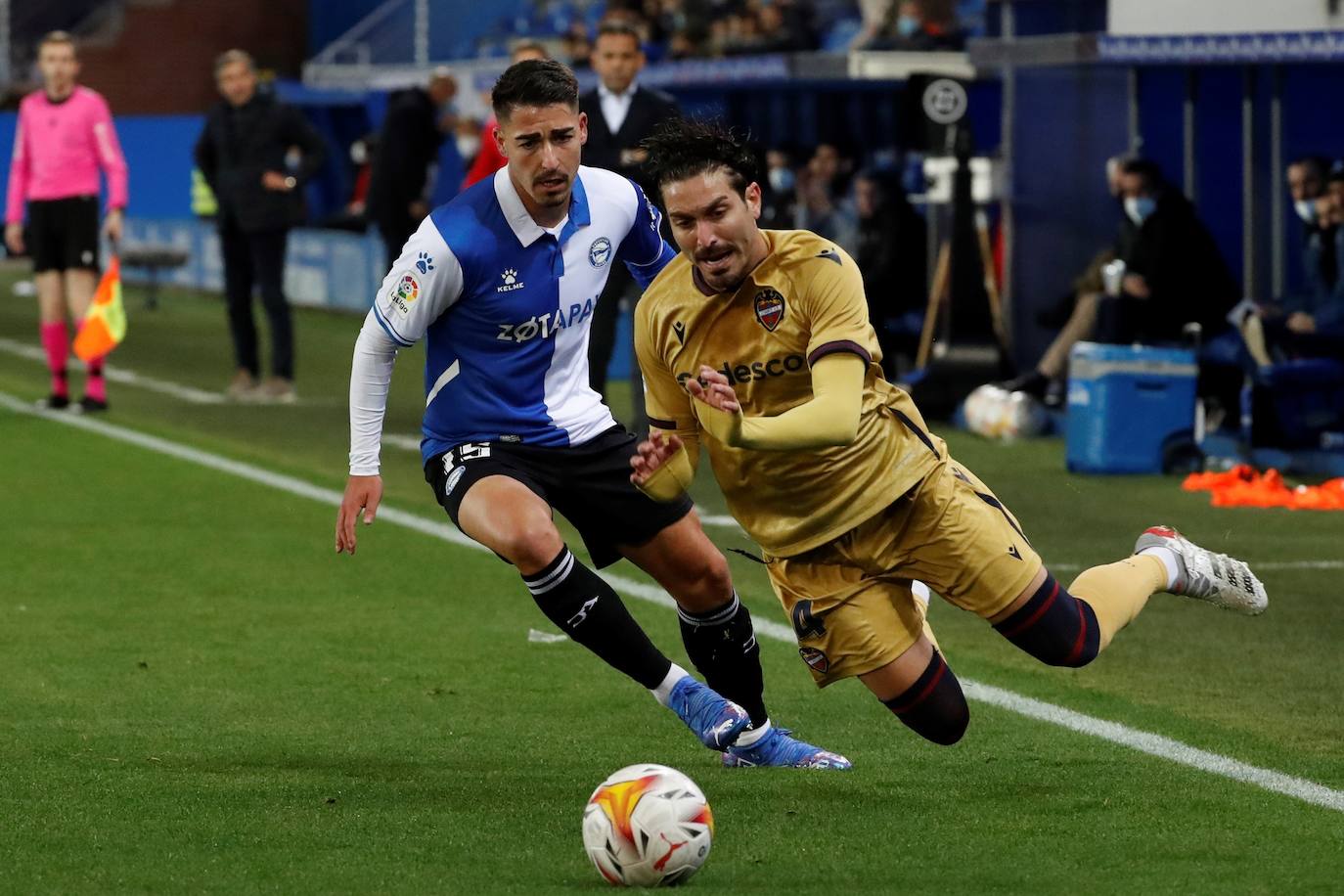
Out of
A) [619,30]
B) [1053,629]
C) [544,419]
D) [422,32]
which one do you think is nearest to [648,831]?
[1053,629]

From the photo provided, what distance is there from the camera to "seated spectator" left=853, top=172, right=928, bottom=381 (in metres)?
16.1

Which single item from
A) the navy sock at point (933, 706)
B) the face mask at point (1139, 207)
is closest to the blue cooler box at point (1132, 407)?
the face mask at point (1139, 207)

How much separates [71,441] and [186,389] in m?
3.15

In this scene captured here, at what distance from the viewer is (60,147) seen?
47.9 feet

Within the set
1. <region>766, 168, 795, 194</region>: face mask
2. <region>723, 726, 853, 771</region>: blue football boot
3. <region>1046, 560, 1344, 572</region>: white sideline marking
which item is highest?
<region>766, 168, 795, 194</region>: face mask

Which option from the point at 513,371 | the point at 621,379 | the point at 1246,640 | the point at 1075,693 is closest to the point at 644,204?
the point at 513,371

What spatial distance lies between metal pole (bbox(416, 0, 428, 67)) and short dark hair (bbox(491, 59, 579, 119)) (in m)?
27.1

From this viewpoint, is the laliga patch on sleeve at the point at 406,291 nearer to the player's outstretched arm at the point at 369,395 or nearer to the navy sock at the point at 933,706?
the player's outstretched arm at the point at 369,395

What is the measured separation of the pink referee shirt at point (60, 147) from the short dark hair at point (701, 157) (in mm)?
9720

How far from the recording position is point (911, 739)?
20.9 feet

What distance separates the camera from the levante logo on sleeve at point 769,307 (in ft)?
17.8

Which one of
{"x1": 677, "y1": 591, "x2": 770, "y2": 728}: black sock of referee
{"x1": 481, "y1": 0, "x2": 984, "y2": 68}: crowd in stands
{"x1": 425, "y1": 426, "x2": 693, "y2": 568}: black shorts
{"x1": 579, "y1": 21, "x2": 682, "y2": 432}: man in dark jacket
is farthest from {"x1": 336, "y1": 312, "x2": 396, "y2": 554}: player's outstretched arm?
{"x1": 481, "y1": 0, "x2": 984, "y2": 68}: crowd in stands

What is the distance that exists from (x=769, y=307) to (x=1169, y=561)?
1.49 m

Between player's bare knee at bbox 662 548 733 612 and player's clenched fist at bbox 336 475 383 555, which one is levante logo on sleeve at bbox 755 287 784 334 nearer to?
player's bare knee at bbox 662 548 733 612
